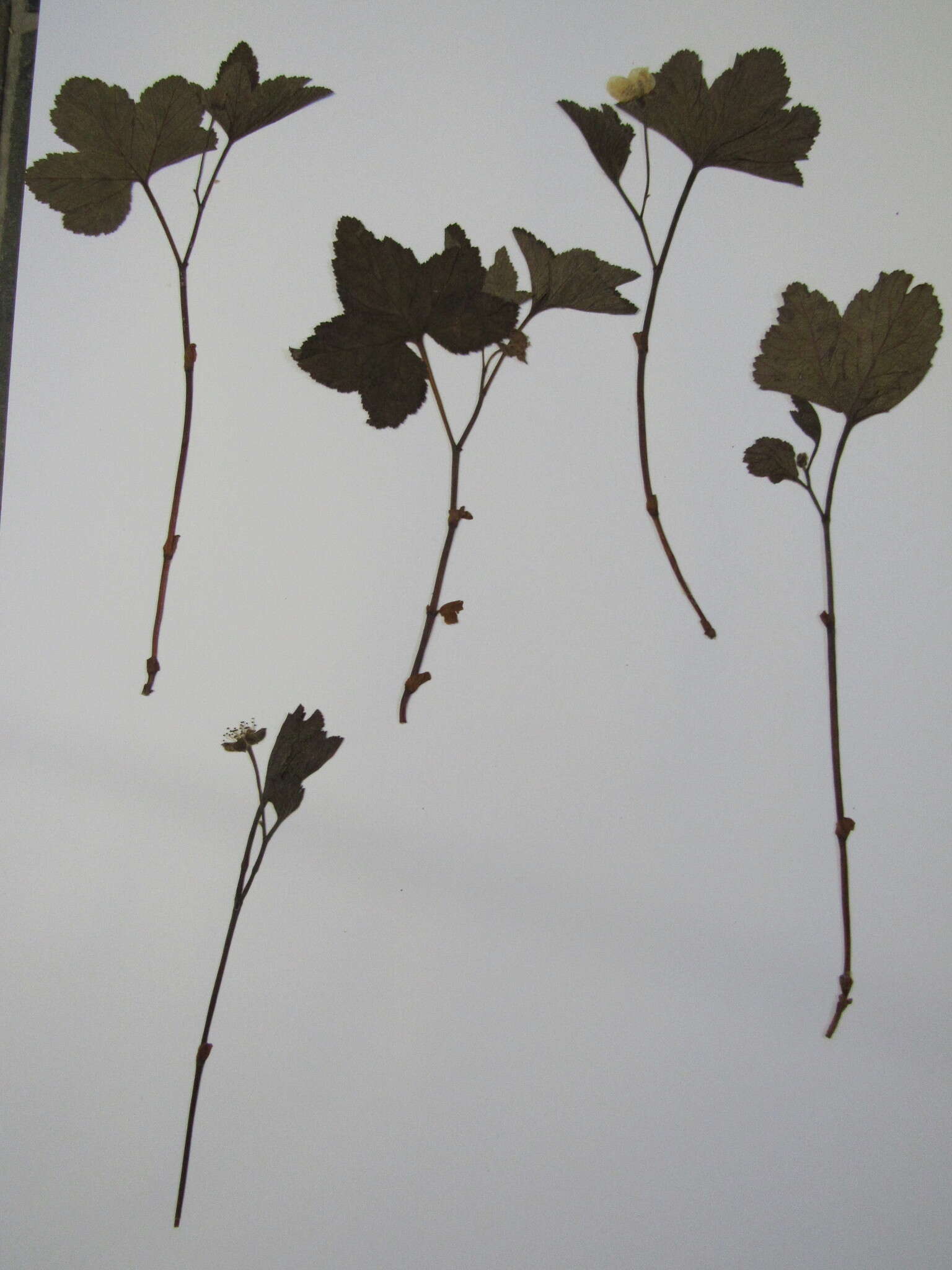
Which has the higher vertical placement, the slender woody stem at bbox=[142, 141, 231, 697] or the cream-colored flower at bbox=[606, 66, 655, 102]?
the cream-colored flower at bbox=[606, 66, 655, 102]

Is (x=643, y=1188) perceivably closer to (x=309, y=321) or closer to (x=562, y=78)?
(x=309, y=321)

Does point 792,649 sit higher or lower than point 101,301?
lower

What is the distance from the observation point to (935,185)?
2.98 feet

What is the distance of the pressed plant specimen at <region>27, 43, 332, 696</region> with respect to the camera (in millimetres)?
859

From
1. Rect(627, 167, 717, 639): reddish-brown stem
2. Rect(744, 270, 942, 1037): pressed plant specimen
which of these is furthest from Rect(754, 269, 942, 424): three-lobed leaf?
Rect(627, 167, 717, 639): reddish-brown stem

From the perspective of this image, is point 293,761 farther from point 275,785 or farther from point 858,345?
point 858,345

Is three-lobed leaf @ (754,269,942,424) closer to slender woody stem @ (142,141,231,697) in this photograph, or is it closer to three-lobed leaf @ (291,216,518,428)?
three-lobed leaf @ (291,216,518,428)

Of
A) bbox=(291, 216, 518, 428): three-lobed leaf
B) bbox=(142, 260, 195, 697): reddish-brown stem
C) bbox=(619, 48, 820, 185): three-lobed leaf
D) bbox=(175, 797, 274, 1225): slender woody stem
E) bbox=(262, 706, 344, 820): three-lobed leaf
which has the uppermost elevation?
bbox=(619, 48, 820, 185): three-lobed leaf

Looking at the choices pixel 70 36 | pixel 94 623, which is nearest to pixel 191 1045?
pixel 94 623

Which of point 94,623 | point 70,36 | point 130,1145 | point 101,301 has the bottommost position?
point 130,1145

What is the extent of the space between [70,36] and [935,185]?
0.92 meters

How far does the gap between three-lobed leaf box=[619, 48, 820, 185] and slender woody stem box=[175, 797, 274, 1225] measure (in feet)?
2.54

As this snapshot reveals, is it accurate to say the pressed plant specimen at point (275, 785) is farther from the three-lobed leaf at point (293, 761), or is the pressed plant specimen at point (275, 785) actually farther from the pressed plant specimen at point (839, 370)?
the pressed plant specimen at point (839, 370)

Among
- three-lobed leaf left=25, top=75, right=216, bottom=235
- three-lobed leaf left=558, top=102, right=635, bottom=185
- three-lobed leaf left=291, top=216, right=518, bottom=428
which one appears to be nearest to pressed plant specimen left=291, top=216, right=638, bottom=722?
three-lobed leaf left=291, top=216, right=518, bottom=428
